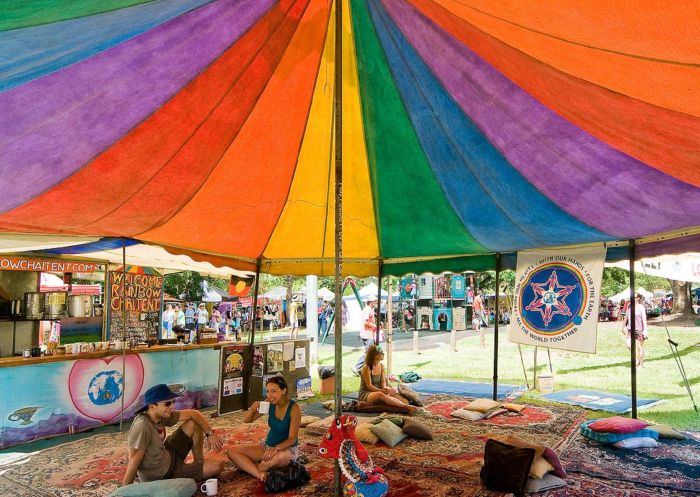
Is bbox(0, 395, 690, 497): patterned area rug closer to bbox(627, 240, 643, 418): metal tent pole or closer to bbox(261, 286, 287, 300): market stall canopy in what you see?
bbox(627, 240, 643, 418): metal tent pole

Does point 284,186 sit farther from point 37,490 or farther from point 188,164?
point 37,490

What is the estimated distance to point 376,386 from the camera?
7.50 metres

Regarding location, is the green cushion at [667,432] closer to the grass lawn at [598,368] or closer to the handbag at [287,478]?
the grass lawn at [598,368]

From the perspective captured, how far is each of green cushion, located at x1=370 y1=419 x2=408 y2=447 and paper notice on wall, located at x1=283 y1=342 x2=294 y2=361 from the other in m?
2.89

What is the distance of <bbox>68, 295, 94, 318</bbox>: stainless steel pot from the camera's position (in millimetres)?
8727

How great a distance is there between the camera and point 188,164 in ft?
15.3

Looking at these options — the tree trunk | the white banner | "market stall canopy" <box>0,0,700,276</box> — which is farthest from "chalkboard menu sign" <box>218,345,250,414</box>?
the tree trunk

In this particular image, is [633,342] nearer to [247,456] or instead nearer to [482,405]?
[482,405]

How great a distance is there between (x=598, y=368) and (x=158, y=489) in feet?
35.6

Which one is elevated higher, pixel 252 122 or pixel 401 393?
pixel 252 122

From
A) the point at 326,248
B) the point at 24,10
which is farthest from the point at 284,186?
the point at 24,10

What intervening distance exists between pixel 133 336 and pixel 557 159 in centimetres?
771

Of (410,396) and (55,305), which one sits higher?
(55,305)

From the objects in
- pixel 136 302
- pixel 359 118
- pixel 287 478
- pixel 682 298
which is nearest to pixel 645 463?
pixel 287 478
